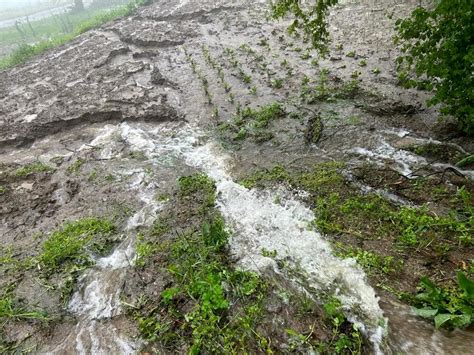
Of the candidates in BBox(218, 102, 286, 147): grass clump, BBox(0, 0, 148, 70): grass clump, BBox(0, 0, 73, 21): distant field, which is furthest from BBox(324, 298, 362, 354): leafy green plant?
BBox(0, 0, 73, 21): distant field

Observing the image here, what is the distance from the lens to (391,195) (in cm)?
532

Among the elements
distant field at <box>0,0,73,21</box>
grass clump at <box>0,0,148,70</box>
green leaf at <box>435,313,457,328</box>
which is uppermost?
grass clump at <box>0,0,148,70</box>

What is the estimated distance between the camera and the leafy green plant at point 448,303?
3307 mm

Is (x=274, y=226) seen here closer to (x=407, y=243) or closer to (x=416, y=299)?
(x=407, y=243)

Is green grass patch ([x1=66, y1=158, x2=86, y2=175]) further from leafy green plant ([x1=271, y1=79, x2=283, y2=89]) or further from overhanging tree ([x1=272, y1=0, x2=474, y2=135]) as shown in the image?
leafy green plant ([x1=271, y1=79, x2=283, y2=89])

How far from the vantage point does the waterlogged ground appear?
152 inches

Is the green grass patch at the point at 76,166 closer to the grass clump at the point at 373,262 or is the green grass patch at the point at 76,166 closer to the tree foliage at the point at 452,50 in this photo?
the grass clump at the point at 373,262

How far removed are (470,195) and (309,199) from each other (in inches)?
86.6

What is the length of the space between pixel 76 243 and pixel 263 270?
2.90 metres

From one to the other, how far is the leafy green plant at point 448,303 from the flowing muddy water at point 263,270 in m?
0.11

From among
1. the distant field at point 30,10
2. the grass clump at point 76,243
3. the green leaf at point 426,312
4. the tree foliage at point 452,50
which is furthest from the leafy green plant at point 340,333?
the distant field at point 30,10

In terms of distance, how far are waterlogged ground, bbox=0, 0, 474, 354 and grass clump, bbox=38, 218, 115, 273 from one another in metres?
0.03

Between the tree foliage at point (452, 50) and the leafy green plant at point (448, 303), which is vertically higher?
the tree foliage at point (452, 50)

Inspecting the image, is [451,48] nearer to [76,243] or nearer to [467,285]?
[467,285]
